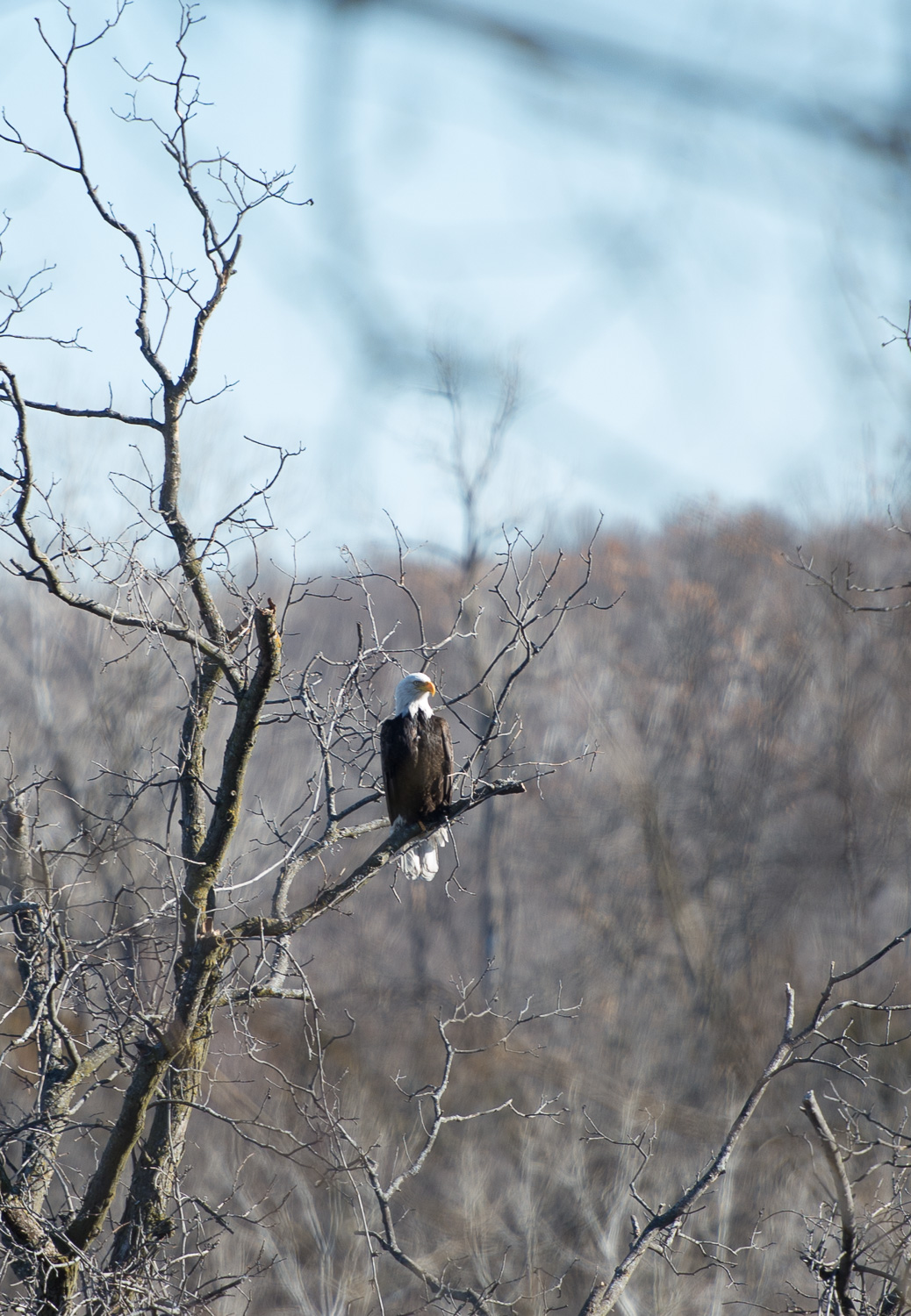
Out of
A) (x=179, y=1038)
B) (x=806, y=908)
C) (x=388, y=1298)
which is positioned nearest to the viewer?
(x=179, y=1038)

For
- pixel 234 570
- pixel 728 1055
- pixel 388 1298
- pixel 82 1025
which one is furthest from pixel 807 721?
pixel 234 570

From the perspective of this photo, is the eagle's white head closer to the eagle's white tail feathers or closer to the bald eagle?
the bald eagle

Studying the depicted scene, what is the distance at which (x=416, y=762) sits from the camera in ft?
16.8

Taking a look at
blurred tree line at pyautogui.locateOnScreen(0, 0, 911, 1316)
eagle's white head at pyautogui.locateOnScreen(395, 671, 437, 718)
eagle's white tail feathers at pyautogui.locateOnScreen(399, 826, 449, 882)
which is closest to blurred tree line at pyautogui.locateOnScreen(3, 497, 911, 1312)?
blurred tree line at pyautogui.locateOnScreen(0, 0, 911, 1316)

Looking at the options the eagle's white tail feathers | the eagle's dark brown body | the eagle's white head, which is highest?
the eagle's white head

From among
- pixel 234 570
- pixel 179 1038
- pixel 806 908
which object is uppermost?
pixel 806 908

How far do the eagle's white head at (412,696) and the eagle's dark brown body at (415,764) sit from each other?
23 millimetres

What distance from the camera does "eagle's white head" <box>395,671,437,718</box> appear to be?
201 inches

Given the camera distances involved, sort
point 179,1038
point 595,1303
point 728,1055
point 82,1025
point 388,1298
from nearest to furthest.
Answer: point 595,1303 < point 179,1038 < point 82,1025 < point 388,1298 < point 728,1055

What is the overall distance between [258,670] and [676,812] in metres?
12.2

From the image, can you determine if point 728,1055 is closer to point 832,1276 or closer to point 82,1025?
point 82,1025

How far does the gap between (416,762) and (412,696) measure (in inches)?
12.1

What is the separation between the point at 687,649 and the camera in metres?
15.2

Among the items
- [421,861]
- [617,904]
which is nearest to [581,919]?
[617,904]
